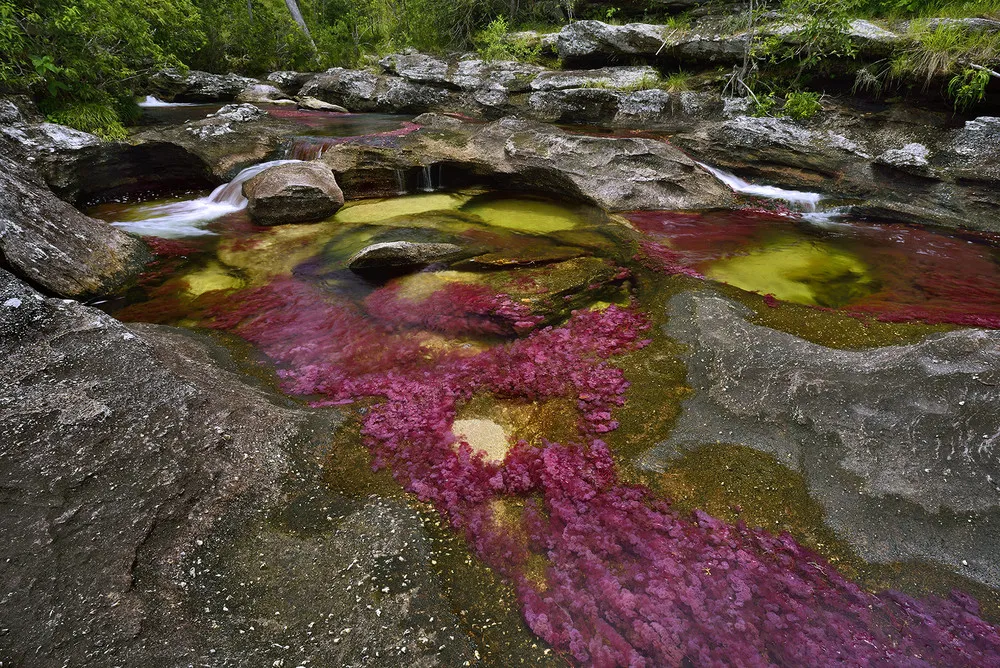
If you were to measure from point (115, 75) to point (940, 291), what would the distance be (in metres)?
20.3

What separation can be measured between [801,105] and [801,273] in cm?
759

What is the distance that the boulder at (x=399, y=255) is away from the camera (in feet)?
28.0

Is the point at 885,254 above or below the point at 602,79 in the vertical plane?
below

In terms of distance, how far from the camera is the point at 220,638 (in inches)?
124

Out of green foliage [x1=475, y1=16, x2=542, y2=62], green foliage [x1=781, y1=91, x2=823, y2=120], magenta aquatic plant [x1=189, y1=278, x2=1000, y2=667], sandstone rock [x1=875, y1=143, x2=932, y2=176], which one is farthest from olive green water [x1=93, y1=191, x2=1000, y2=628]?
green foliage [x1=475, y1=16, x2=542, y2=62]

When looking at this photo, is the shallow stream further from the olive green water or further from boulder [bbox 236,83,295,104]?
boulder [bbox 236,83,295,104]

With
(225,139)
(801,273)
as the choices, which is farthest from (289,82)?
(801,273)

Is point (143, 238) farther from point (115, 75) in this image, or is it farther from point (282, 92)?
point (282, 92)

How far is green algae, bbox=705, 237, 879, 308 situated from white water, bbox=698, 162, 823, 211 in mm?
2593

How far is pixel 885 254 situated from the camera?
9.41m

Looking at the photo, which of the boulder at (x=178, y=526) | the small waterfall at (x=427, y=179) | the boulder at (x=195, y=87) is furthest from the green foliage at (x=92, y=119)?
the boulder at (x=195, y=87)

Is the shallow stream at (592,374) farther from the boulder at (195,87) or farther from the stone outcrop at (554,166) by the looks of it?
the boulder at (195,87)

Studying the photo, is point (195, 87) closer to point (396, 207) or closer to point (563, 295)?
point (396, 207)

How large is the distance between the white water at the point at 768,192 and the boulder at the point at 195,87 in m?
22.8
